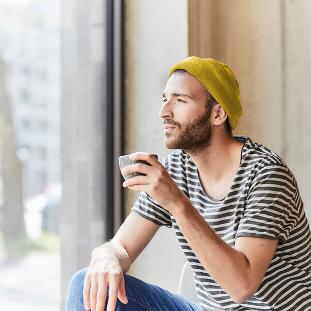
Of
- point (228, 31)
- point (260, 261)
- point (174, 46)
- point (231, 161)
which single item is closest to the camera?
point (260, 261)

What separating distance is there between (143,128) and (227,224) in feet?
3.38

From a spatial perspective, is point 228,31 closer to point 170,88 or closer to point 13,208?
point 170,88

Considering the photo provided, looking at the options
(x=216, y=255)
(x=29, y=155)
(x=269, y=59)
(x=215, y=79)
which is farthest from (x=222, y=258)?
(x=269, y=59)

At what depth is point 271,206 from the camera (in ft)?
4.89

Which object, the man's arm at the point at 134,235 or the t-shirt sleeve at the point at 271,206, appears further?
the man's arm at the point at 134,235

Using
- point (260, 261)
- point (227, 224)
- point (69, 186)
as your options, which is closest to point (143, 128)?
point (69, 186)

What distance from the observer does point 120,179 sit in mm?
2574

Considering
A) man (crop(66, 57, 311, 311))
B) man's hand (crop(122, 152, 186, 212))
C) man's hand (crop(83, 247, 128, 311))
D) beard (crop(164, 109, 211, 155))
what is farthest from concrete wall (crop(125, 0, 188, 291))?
man's hand (crop(122, 152, 186, 212))

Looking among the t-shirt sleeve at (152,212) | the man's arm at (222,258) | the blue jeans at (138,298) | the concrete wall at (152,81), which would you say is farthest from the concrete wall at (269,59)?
the man's arm at (222,258)

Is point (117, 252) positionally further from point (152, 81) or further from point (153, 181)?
point (152, 81)

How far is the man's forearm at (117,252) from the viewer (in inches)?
65.9

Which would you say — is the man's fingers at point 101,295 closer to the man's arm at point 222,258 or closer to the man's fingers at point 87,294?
the man's fingers at point 87,294

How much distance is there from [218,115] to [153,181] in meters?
0.42

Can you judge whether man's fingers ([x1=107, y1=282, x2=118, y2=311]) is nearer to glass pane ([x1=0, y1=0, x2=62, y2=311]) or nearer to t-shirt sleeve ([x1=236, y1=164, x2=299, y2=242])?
t-shirt sleeve ([x1=236, y1=164, x2=299, y2=242])
